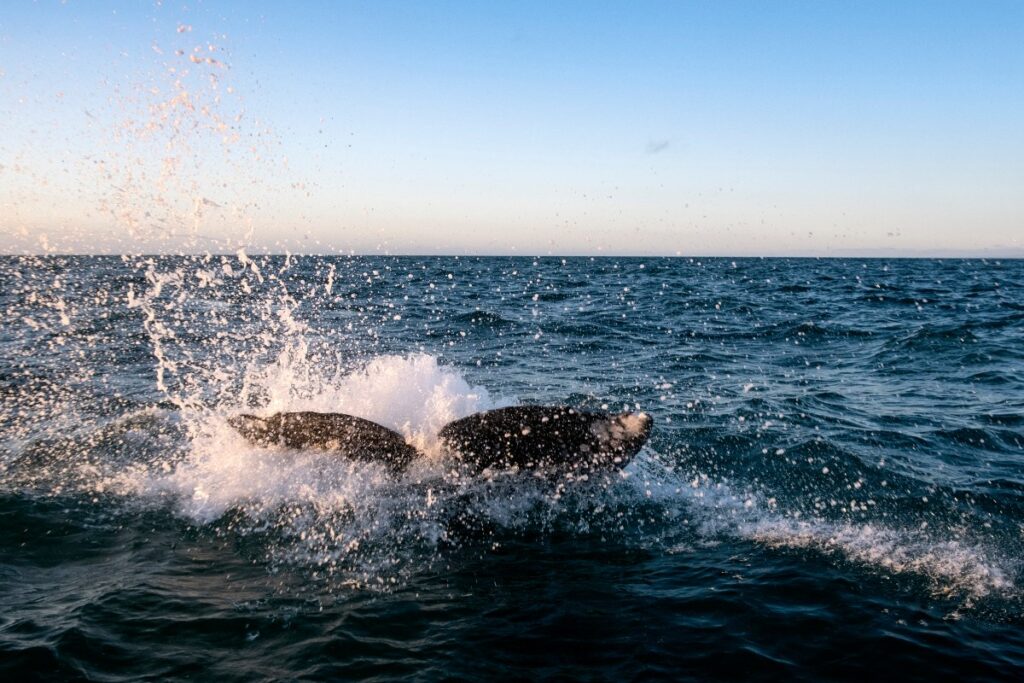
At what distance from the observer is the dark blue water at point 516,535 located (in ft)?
16.9

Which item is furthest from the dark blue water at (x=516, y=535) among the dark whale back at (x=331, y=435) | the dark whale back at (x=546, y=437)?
the dark whale back at (x=546, y=437)

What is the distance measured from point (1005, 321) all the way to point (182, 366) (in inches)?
1152

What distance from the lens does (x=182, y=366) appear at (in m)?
17.2

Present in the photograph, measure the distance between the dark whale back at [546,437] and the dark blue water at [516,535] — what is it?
0.36 m

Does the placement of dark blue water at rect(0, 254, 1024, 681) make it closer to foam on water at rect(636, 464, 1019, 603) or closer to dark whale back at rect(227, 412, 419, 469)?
foam on water at rect(636, 464, 1019, 603)

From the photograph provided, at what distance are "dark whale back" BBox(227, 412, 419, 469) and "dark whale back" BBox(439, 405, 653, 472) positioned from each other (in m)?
0.72

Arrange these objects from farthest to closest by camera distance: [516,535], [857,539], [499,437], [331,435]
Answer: [331,435] → [499,437] → [516,535] → [857,539]

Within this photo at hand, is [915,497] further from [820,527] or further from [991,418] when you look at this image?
[991,418]

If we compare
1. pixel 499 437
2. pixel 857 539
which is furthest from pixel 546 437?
pixel 857 539

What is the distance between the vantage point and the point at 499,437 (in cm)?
786

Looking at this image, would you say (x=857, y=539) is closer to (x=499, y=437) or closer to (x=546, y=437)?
(x=546, y=437)

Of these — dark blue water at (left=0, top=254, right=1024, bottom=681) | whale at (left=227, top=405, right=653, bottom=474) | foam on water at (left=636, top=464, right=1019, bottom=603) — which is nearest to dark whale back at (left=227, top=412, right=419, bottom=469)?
whale at (left=227, top=405, right=653, bottom=474)

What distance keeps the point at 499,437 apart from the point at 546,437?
0.58 meters

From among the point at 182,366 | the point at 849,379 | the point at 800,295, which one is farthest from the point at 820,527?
the point at 800,295
